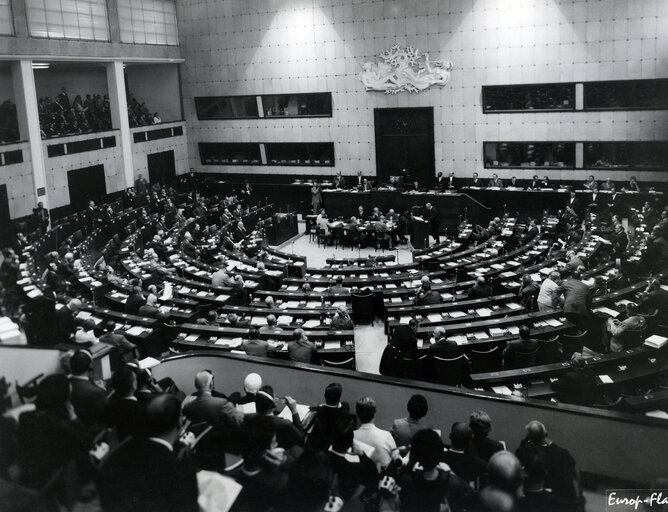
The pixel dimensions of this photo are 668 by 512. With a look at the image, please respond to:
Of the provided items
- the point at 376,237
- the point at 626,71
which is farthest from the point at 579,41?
the point at 376,237

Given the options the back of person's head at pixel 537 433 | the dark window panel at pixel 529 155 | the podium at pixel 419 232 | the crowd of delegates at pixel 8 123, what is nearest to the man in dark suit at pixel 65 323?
the back of person's head at pixel 537 433

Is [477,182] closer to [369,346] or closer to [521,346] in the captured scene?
[369,346]

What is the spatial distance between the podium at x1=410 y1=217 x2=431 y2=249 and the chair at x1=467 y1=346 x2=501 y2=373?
10.9m

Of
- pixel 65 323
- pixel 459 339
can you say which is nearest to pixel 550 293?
pixel 459 339

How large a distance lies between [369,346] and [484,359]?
9.83ft

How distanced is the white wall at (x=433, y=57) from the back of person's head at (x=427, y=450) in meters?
21.0

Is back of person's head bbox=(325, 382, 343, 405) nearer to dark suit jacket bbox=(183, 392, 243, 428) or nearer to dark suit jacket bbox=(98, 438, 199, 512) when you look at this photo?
dark suit jacket bbox=(183, 392, 243, 428)

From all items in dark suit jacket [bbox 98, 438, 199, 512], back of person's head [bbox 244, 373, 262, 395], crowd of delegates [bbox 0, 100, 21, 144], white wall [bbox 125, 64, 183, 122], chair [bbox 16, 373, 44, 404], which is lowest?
back of person's head [bbox 244, 373, 262, 395]

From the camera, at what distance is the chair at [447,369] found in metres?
9.59

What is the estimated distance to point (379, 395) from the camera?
6828 mm

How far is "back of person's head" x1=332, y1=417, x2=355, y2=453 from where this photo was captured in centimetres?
506

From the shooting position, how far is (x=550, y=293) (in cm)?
1196

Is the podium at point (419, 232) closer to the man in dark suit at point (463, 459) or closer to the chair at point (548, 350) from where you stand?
the chair at point (548, 350)

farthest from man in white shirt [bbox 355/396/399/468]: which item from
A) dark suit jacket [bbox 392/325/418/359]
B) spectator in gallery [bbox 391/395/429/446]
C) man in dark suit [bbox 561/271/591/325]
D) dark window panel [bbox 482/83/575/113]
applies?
dark window panel [bbox 482/83/575/113]
